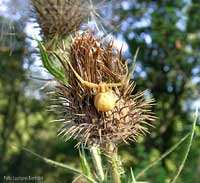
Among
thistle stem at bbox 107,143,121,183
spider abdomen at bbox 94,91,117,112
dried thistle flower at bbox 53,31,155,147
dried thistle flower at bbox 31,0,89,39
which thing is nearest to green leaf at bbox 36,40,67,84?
dried thistle flower at bbox 53,31,155,147

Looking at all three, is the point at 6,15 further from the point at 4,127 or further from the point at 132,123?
the point at 4,127

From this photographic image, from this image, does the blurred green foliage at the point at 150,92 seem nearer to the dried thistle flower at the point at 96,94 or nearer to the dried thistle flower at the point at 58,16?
the dried thistle flower at the point at 58,16

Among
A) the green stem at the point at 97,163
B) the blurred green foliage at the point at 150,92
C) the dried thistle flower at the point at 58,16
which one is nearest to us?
the green stem at the point at 97,163

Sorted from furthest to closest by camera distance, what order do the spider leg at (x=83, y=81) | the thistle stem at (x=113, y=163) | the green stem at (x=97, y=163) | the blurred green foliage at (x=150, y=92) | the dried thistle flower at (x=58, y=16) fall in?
the blurred green foliage at (x=150, y=92) < the dried thistle flower at (x=58, y=16) < the green stem at (x=97, y=163) < the thistle stem at (x=113, y=163) < the spider leg at (x=83, y=81)

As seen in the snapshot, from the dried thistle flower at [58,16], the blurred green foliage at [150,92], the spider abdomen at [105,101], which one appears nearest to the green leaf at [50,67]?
the spider abdomen at [105,101]

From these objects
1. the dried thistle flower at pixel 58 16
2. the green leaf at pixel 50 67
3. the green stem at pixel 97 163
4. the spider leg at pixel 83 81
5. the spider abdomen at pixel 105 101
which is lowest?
the green stem at pixel 97 163

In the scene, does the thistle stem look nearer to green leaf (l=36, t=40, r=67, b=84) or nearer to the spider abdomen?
the spider abdomen

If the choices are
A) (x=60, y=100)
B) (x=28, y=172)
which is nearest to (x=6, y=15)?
(x=60, y=100)

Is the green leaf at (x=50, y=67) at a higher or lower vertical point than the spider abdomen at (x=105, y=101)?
higher
